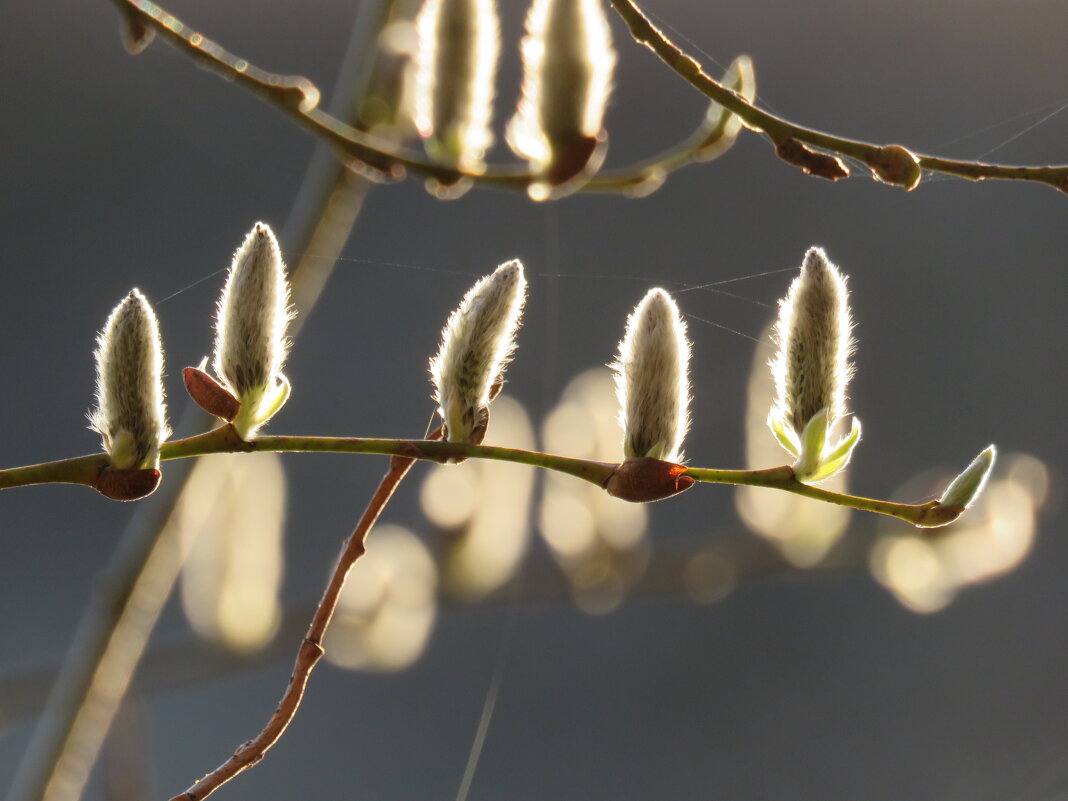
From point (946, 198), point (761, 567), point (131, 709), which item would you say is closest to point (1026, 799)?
point (761, 567)

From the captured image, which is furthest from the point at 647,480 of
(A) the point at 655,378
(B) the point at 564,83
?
(B) the point at 564,83

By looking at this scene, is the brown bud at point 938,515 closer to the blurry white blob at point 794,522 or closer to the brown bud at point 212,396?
the brown bud at point 212,396

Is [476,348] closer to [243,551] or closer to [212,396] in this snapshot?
[212,396]

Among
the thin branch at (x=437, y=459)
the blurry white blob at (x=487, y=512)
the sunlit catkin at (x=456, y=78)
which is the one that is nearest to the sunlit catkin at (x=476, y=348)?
the thin branch at (x=437, y=459)

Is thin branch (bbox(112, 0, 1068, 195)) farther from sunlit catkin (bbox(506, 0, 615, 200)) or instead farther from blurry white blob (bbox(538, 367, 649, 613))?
blurry white blob (bbox(538, 367, 649, 613))

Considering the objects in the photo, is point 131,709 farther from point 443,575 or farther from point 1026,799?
point 1026,799

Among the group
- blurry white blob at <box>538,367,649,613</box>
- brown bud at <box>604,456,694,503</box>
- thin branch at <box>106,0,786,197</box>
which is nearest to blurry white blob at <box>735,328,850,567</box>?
blurry white blob at <box>538,367,649,613</box>
